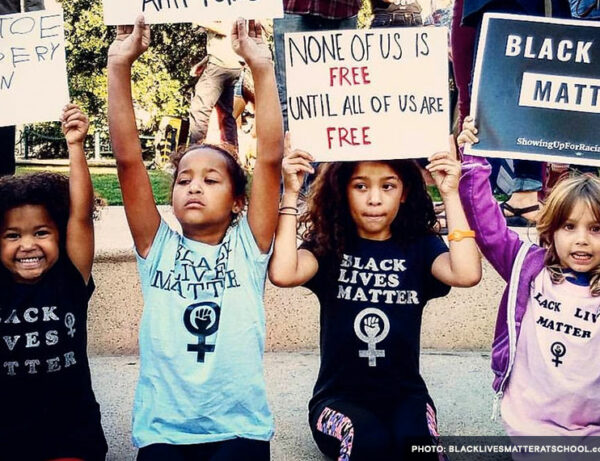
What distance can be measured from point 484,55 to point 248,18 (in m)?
0.66

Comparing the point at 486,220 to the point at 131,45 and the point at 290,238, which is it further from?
the point at 131,45

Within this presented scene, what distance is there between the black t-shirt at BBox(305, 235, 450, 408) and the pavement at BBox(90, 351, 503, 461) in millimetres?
182

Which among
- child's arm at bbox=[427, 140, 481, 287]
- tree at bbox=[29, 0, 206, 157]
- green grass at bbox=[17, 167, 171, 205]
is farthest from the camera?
tree at bbox=[29, 0, 206, 157]

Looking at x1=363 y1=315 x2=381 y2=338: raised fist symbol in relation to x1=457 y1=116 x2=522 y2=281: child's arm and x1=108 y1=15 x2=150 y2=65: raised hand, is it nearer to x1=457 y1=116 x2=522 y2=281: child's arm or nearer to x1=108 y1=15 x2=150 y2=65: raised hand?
x1=457 y1=116 x2=522 y2=281: child's arm

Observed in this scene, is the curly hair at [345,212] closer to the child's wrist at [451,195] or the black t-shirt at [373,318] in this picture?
the black t-shirt at [373,318]

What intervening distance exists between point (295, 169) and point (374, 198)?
221mm

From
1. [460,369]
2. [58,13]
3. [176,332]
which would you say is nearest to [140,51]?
[58,13]

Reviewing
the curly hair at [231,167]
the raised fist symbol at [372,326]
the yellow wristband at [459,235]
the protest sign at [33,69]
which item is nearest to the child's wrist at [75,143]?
the protest sign at [33,69]

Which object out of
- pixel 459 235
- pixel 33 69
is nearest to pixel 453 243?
pixel 459 235

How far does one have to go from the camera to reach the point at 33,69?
200cm

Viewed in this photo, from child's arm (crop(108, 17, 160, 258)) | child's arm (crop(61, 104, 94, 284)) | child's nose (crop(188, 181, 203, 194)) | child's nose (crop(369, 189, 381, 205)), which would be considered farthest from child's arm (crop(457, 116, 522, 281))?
child's arm (crop(61, 104, 94, 284))

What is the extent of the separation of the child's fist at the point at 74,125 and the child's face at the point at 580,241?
4.02 ft

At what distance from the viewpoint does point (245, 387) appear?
1.87 metres

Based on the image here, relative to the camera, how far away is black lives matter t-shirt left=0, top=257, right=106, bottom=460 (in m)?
1.82
